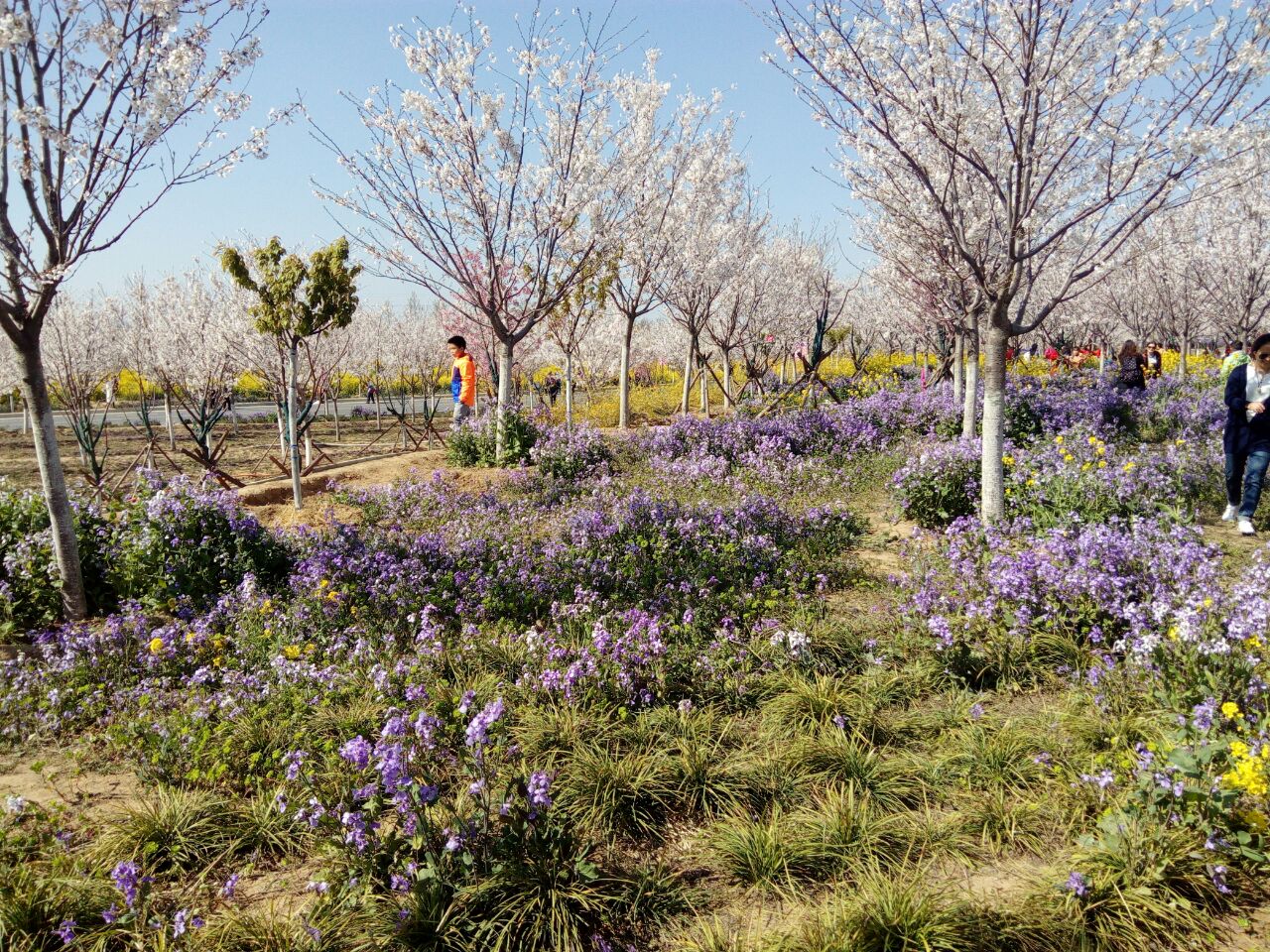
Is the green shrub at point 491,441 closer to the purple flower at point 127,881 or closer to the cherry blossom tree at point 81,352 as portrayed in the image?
the cherry blossom tree at point 81,352

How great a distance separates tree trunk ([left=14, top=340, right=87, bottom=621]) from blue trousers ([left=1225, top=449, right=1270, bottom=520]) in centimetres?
997

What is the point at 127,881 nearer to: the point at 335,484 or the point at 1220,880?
the point at 1220,880

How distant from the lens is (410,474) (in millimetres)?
10305

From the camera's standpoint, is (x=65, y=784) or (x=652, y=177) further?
(x=652, y=177)

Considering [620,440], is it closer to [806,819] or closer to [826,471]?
[826,471]

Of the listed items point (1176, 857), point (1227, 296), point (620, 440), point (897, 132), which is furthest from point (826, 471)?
point (1227, 296)

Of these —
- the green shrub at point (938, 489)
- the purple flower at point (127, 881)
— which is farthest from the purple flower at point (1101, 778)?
the green shrub at point (938, 489)

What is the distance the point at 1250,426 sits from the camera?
7.09m

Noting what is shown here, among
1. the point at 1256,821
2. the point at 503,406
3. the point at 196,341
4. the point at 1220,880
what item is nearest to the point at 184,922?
the point at 1220,880

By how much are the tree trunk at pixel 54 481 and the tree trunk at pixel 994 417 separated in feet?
24.5

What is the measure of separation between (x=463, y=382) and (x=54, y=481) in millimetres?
8122

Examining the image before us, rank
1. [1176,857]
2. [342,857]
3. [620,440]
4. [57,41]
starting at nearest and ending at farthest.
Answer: [1176,857], [342,857], [57,41], [620,440]

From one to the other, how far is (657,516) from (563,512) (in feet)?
4.94

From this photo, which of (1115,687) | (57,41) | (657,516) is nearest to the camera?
(1115,687)
